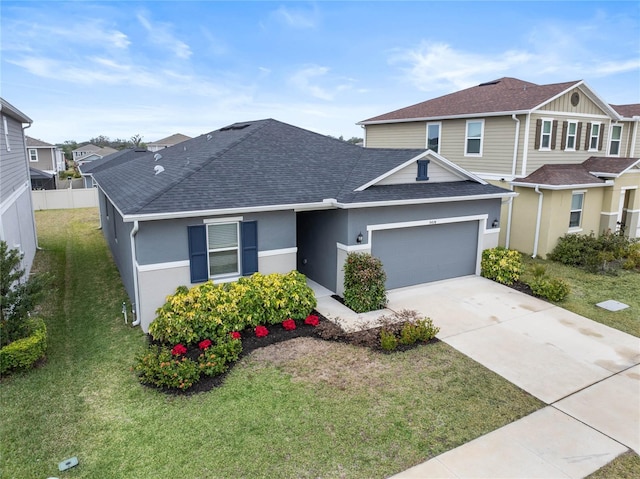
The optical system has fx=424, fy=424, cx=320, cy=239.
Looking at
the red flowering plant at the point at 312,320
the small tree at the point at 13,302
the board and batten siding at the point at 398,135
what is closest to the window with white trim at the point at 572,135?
the board and batten siding at the point at 398,135

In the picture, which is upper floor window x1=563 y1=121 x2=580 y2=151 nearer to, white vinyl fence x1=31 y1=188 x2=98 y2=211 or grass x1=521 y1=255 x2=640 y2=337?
grass x1=521 y1=255 x2=640 y2=337

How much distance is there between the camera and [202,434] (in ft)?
19.8

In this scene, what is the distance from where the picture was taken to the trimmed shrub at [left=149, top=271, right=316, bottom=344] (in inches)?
337

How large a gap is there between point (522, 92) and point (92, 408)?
1820cm

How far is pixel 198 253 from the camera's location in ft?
32.0

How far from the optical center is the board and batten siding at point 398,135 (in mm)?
19984

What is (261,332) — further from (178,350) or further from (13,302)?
(13,302)

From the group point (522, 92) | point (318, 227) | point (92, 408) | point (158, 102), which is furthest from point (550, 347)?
point (158, 102)

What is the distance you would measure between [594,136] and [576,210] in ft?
13.4

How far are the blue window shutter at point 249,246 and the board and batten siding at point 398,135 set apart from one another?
12.3m

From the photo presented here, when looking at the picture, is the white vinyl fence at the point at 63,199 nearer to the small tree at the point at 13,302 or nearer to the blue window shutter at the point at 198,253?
the blue window shutter at the point at 198,253

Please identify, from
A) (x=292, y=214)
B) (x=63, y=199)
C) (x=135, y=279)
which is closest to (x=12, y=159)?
(x=135, y=279)

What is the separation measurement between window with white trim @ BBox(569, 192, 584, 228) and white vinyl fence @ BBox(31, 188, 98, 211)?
28022 millimetres

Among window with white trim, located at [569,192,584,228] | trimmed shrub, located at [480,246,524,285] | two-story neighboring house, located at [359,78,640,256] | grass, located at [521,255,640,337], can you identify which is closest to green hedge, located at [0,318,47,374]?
trimmed shrub, located at [480,246,524,285]
